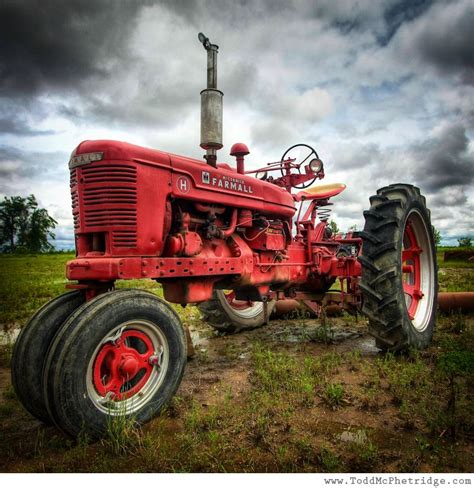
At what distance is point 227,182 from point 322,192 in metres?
2.37

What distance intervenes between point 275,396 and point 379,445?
0.82 m

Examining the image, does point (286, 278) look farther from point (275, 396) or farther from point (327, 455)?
point (327, 455)

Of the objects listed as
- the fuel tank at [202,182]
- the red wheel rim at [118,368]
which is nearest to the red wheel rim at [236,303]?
the fuel tank at [202,182]

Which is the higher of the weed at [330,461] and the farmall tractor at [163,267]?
the farmall tractor at [163,267]

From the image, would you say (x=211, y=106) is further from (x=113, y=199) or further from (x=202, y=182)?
(x=113, y=199)

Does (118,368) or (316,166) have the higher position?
(316,166)

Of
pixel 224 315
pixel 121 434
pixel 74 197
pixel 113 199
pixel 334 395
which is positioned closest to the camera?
pixel 121 434

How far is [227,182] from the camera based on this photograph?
133 inches

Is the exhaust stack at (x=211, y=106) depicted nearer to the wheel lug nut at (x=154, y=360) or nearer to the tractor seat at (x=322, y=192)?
the wheel lug nut at (x=154, y=360)

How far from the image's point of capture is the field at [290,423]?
6.20ft

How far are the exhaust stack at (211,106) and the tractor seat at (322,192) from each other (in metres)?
2.30

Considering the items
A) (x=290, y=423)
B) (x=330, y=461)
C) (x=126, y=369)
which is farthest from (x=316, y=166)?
(x=330, y=461)
